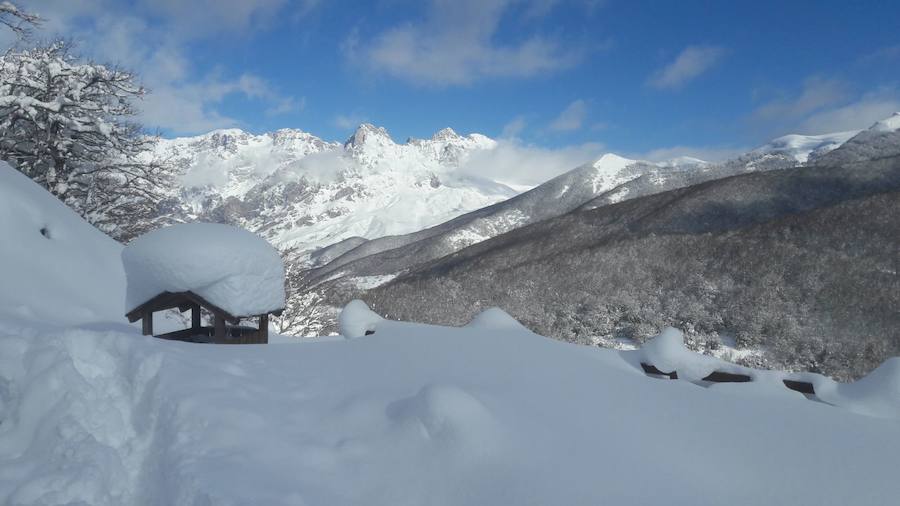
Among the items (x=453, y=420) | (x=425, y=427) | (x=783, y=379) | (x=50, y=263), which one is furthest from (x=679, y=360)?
(x=50, y=263)

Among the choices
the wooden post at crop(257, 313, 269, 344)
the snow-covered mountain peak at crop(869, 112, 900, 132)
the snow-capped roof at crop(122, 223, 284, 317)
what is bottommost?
the wooden post at crop(257, 313, 269, 344)

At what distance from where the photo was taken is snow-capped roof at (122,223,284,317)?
661 cm

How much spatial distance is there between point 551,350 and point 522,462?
2408 mm

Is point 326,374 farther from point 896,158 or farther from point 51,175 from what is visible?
point 896,158

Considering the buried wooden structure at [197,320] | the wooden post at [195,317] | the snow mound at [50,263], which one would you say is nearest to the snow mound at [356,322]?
the buried wooden structure at [197,320]

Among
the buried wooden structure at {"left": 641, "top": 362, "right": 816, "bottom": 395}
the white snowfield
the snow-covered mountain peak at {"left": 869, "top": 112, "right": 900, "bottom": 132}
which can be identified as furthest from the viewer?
the snow-covered mountain peak at {"left": 869, "top": 112, "right": 900, "bottom": 132}

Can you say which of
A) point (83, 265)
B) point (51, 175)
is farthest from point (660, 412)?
point (51, 175)

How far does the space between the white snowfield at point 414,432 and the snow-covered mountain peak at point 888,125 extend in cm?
18304

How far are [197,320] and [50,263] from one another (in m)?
3.77

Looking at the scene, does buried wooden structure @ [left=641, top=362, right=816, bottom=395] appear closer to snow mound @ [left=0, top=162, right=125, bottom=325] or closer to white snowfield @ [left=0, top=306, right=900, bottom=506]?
white snowfield @ [left=0, top=306, right=900, bottom=506]

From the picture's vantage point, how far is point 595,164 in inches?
7707

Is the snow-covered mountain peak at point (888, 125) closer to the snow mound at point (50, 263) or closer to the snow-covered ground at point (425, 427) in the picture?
the snow-covered ground at point (425, 427)

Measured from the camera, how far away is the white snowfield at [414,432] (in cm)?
317

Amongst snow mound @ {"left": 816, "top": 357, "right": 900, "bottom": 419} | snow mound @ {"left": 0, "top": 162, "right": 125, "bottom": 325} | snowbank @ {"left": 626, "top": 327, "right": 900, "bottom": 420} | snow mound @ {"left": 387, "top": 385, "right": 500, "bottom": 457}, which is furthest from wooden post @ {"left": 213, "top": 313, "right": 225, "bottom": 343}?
snow mound @ {"left": 816, "top": 357, "right": 900, "bottom": 419}
